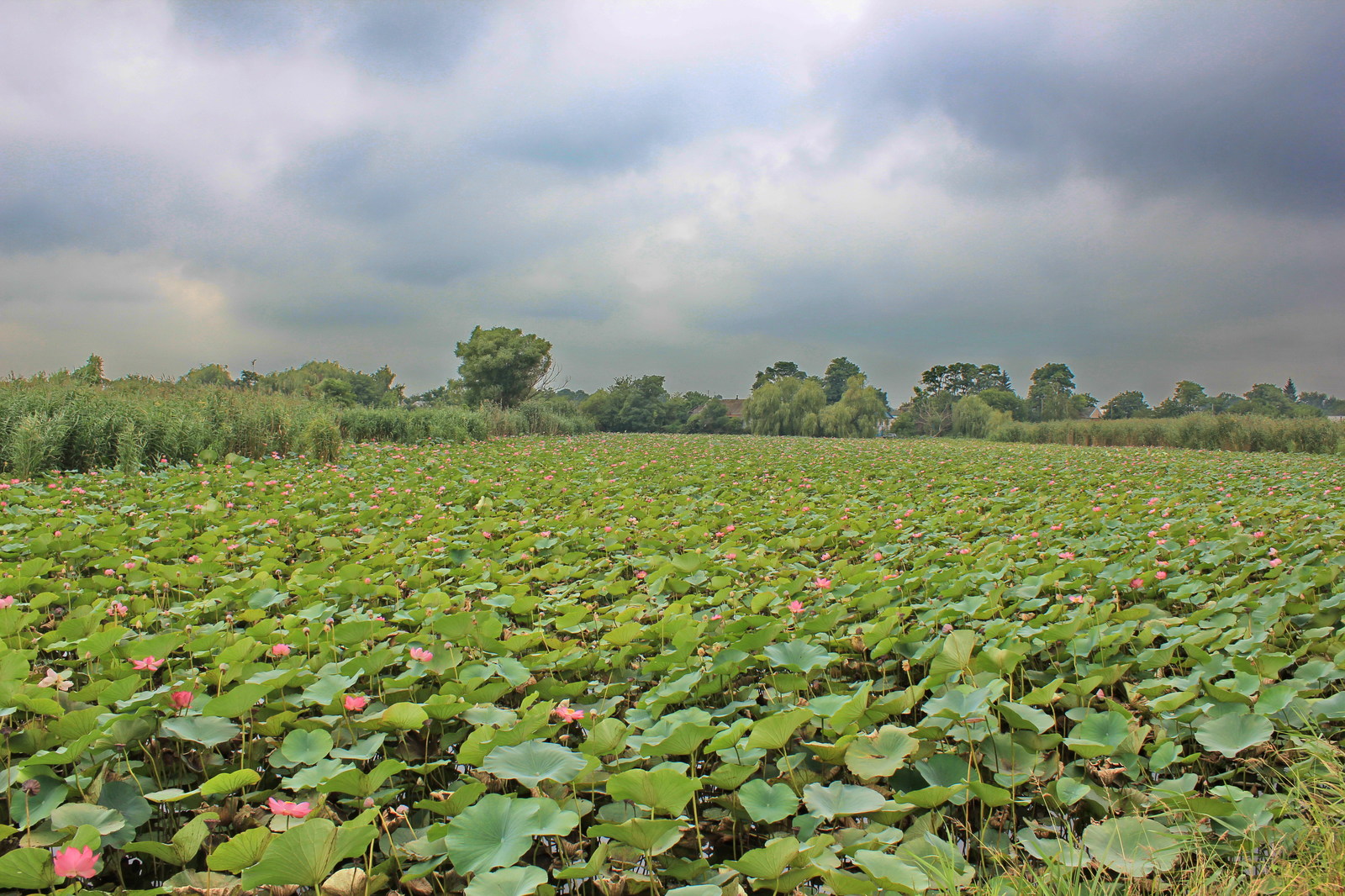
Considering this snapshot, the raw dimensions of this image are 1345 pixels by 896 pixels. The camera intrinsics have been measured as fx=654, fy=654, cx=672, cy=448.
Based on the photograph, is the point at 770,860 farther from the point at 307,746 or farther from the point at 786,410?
the point at 786,410

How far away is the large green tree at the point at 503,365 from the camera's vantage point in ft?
118

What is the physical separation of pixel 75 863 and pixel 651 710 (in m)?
1.26

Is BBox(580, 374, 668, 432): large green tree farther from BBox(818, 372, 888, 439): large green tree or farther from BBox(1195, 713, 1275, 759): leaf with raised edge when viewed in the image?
BBox(1195, 713, 1275, 759): leaf with raised edge

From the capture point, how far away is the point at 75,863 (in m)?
1.15

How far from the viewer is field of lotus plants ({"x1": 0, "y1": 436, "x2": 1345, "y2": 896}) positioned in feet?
4.52

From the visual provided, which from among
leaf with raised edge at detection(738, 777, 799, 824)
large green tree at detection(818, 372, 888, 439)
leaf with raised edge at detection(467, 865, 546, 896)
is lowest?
leaf with raised edge at detection(467, 865, 546, 896)

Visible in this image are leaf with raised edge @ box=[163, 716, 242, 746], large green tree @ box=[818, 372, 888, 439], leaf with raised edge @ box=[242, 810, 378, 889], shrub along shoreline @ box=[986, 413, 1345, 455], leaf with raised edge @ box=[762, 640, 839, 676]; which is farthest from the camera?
large green tree @ box=[818, 372, 888, 439]

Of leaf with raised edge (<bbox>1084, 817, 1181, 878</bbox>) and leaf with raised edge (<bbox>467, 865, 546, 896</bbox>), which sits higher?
leaf with raised edge (<bbox>467, 865, 546, 896</bbox>)

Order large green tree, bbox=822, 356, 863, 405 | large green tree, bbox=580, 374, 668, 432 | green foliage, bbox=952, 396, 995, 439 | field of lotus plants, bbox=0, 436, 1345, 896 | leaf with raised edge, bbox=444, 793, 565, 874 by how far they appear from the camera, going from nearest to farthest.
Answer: leaf with raised edge, bbox=444, 793, 565, 874, field of lotus plants, bbox=0, 436, 1345, 896, green foliage, bbox=952, 396, 995, 439, large green tree, bbox=580, 374, 668, 432, large green tree, bbox=822, 356, 863, 405

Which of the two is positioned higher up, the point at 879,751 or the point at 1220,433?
the point at 1220,433

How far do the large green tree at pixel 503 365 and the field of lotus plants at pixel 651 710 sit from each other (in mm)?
32114

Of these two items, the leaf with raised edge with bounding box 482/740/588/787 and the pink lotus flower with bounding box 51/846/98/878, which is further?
the leaf with raised edge with bounding box 482/740/588/787

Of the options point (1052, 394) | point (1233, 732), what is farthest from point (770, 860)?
point (1052, 394)

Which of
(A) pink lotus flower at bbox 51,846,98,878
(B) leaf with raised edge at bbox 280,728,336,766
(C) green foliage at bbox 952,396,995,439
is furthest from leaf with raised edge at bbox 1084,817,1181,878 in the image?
(C) green foliage at bbox 952,396,995,439
